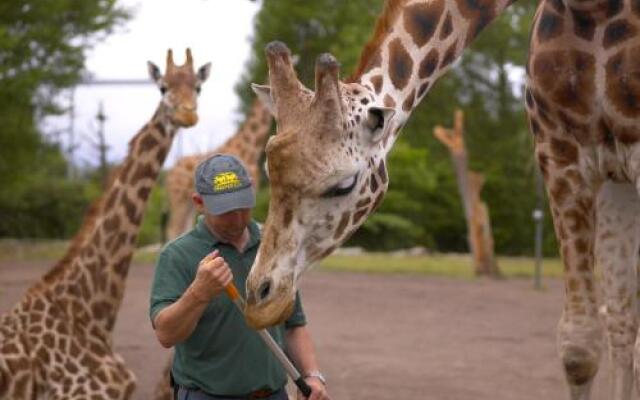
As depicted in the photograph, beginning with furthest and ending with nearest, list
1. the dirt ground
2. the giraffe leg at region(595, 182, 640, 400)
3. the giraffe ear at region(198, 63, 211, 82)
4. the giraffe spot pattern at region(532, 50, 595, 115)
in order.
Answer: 1. the dirt ground
2. the giraffe ear at region(198, 63, 211, 82)
3. the giraffe leg at region(595, 182, 640, 400)
4. the giraffe spot pattern at region(532, 50, 595, 115)

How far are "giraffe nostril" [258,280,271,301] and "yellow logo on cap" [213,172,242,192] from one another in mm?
691

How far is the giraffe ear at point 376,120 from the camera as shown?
3.30m

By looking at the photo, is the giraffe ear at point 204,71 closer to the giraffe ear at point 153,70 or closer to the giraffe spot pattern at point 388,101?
the giraffe ear at point 153,70

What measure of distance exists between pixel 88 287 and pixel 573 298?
3140 mm

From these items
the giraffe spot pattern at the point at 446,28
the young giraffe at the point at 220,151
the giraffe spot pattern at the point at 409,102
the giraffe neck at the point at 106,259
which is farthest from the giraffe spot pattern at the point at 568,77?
the young giraffe at the point at 220,151

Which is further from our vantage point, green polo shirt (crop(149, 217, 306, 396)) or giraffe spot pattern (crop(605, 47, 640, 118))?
green polo shirt (crop(149, 217, 306, 396))

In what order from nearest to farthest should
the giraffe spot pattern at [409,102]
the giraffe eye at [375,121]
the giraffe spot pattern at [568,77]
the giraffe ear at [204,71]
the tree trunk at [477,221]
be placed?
the giraffe eye at [375,121] → the giraffe spot pattern at [409,102] → the giraffe spot pattern at [568,77] → the giraffe ear at [204,71] → the tree trunk at [477,221]

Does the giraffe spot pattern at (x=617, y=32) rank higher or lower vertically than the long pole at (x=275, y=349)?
higher

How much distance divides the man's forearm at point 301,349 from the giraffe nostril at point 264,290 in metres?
0.89

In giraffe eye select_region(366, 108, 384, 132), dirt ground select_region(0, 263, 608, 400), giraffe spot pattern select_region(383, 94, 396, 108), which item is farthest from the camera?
dirt ground select_region(0, 263, 608, 400)

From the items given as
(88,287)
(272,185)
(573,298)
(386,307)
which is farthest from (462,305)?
(272,185)

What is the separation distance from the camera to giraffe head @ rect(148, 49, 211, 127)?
689 centimetres

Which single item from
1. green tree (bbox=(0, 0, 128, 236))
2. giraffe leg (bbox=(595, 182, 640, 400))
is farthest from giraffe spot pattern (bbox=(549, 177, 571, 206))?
green tree (bbox=(0, 0, 128, 236))

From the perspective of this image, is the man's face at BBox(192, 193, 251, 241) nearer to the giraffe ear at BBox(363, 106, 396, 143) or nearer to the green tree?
the giraffe ear at BBox(363, 106, 396, 143)
